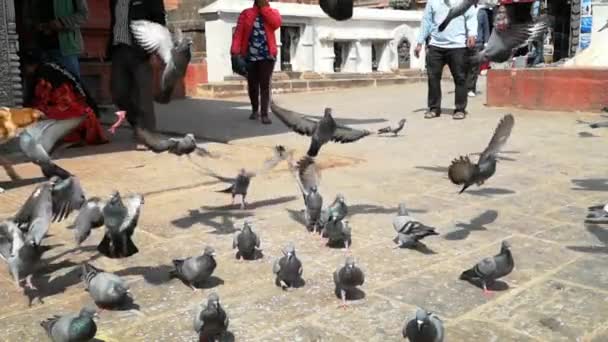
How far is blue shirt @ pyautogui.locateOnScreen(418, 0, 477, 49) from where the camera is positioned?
9.94 metres

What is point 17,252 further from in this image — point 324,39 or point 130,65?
point 324,39

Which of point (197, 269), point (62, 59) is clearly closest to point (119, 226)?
point (197, 269)

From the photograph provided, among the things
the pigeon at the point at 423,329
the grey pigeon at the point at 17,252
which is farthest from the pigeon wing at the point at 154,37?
the pigeon at the point at 423,329

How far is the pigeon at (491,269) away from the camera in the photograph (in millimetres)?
3482

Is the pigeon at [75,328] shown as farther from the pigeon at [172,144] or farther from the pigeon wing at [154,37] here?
the pigeon wing at [154,37]

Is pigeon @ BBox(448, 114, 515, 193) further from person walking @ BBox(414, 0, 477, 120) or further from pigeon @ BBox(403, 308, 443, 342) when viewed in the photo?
person walking @ BBox(414, 0, 477, 120)

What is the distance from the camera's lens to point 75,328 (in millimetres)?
2719

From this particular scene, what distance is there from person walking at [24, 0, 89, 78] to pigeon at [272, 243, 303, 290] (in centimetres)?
546

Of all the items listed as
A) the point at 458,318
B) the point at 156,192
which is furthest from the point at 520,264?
the point at 156,192

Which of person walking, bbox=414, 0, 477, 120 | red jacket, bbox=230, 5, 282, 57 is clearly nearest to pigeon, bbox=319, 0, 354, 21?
red jacket, bbox=230, 5, 282, 57

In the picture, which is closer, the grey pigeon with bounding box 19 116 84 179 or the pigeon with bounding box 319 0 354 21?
the grey pigeon with bounding box 19 116 84 179

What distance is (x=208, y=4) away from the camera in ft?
51.5

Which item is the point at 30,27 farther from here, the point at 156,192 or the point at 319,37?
the point at 319,37

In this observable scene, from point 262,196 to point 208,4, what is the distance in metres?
10.9
